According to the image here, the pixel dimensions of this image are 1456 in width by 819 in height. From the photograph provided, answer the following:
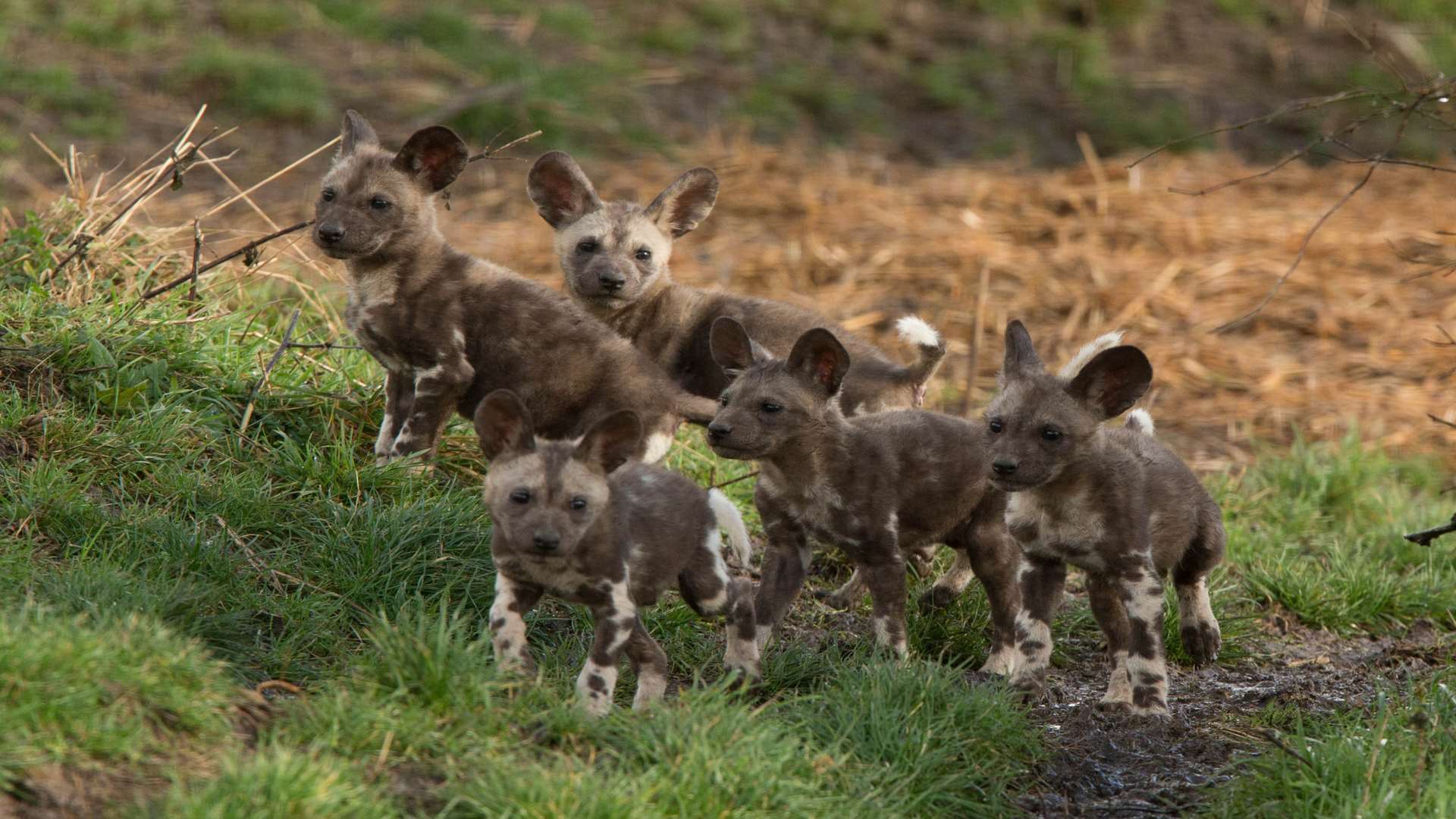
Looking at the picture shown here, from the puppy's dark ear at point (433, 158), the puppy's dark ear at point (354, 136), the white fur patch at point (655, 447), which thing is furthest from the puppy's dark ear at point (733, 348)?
the puppy's dark ear at point (354, 136)

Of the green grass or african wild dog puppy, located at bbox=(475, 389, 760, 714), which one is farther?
african wild dog puppy, located at bbox=(475, 389, 760, 714)

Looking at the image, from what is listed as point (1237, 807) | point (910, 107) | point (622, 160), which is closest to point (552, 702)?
point (1237, 807)

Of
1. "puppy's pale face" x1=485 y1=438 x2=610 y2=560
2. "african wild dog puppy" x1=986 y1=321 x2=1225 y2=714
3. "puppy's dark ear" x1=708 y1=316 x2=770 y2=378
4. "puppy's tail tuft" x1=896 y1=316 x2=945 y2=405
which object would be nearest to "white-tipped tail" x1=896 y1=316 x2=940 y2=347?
"puppy's tail tuft" x1=896 y1=316 x2=945 y2=405

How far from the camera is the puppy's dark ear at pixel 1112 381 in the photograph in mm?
5410

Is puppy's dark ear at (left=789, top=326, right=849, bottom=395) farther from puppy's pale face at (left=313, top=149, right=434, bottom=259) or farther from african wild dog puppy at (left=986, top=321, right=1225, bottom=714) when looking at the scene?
puppy's pale face at (left=313, top=149, right=434, bottom=259)

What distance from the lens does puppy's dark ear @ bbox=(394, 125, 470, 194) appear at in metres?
6.31

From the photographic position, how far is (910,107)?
1456 centimetres

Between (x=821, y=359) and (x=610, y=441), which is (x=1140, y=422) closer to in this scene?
(x=821, y=359)

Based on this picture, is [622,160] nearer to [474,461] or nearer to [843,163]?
[843,163]

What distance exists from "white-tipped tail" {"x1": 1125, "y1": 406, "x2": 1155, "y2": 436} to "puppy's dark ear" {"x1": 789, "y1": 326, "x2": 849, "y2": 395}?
4.14 ft

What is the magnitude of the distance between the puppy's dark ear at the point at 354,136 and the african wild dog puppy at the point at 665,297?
84 cm

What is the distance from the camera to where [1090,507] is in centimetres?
555

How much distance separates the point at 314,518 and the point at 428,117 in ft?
22.6

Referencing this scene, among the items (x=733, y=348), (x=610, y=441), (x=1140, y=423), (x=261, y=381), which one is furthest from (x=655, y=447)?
(x=1140, y=423)
